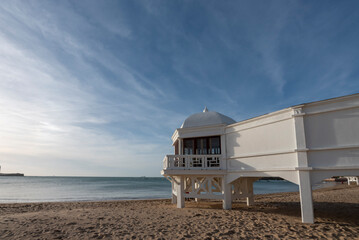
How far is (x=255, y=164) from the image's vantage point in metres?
10.5

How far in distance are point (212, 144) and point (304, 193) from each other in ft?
17.5

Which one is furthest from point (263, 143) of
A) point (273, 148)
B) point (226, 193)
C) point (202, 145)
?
point (202, 145)

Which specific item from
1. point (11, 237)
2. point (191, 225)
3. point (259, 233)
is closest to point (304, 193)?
point (259, 233)

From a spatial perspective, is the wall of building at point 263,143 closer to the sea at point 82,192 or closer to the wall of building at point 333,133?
the wall of building at point 333,133

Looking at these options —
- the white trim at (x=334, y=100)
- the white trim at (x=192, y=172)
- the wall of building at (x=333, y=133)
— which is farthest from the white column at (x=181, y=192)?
the white trim at (x=334, y=100)

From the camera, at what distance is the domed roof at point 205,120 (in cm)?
1283

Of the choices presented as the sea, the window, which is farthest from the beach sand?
the sea

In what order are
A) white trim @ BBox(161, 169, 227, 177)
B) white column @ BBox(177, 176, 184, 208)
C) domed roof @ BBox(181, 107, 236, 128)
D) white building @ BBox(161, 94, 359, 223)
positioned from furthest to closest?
domed roof @ BBox(181, 107, 236, 128) < white column @ BBox(177, 176, 184, 208) < white trim @ BBox(161, 169, 227, 177) < white building @ BBox(161, 94, 359, 223)

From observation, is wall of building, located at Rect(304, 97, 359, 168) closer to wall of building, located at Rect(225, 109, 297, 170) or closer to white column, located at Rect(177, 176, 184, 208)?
wall of building, located at Rect(225, 109, 297, 170)

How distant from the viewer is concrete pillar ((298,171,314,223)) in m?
8.39

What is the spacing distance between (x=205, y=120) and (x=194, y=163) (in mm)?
2539

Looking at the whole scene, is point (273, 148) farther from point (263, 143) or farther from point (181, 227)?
point (181, 227)

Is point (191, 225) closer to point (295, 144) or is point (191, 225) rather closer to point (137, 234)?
Result: point (137, 234)

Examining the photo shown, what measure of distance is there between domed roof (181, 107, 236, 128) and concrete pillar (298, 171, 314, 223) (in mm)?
5095
